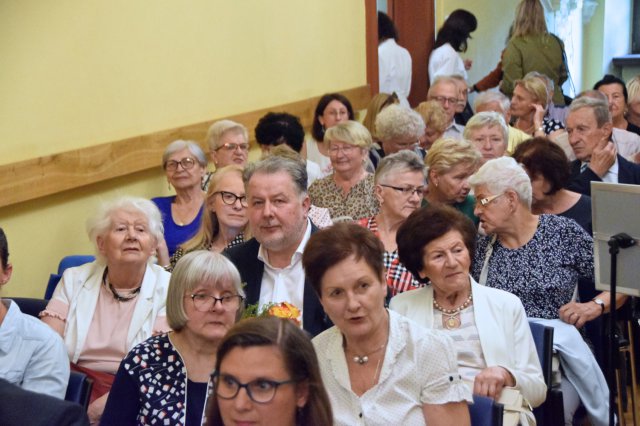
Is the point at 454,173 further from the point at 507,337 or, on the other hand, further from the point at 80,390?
the point at 80,390

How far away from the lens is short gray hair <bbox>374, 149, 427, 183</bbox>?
4.64 metres

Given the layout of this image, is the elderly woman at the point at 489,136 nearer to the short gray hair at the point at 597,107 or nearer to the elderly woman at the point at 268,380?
the short gray hair at the point at 597,107

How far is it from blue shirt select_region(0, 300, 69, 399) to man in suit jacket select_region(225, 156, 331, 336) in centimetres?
73

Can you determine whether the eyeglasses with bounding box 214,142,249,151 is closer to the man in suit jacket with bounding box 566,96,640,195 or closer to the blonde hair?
the blonde hair

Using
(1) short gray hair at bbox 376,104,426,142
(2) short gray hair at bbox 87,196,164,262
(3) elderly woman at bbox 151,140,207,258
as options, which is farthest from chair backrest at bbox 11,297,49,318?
(1) short gray hair at bbox 376,104,426,142

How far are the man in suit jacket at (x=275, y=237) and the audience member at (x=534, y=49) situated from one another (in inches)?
215

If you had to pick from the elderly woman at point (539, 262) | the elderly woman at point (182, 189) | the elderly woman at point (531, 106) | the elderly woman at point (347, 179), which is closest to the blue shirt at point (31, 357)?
the elderly woman at point (539, 262)

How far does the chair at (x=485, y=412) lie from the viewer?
2957 mm

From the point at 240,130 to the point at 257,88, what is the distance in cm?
121

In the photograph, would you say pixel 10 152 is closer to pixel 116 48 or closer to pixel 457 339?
pixel 116 48

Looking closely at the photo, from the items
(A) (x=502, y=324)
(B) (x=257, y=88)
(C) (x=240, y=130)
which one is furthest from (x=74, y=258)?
(B) (x=257, y=88)

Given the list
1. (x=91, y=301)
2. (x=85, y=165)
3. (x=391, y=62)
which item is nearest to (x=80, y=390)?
(x=91, y=301)

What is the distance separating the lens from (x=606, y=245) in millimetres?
3854

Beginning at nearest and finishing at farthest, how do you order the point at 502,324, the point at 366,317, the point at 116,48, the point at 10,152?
the point at 366,317
the point at 502,324
the point at 10,152
the point at 116,48
